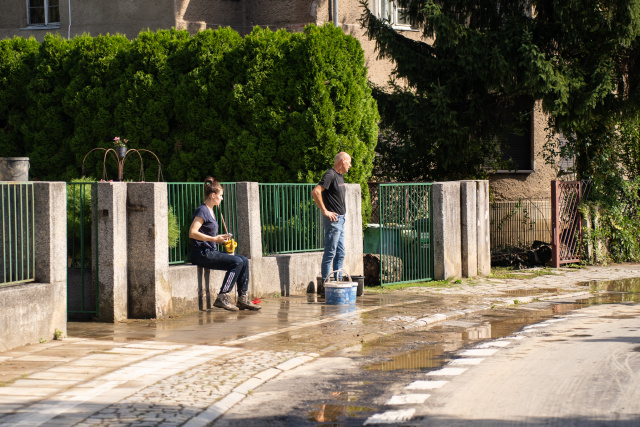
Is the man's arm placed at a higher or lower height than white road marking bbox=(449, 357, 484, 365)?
higher

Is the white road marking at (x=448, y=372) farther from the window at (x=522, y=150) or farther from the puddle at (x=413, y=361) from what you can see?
the window at (x=522, y=150)

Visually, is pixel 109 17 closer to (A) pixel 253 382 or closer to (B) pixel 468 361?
(B) pixel 468 361

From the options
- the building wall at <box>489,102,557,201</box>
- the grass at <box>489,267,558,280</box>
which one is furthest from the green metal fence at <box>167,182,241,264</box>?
the building wall at <box>489,102,557,201</box>

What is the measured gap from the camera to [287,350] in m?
9.14

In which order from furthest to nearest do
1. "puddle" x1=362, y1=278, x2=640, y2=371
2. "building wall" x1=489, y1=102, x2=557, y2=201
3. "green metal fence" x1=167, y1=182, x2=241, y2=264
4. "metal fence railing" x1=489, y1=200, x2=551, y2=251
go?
"building wall" x1=489, y1=102, x2=557, y2=201, "metal fence railing" x1=489, y1=200, x2=551, y2=251, "green metal fence" x1=167, y1=182, x2=241, y2=264, "puddle" x1=362, y1=278, x2=640, y2=371

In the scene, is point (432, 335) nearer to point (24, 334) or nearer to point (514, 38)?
point (24, 334)

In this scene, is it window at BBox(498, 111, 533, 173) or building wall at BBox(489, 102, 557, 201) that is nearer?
building wall at BBox(489, 102, 557, 201)

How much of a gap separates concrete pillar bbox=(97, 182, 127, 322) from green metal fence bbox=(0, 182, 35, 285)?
132 cm

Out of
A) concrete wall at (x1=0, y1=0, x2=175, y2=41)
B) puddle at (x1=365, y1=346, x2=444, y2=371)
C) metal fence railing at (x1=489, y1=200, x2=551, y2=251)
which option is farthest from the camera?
metal fence railing at (x1=489, y1=200, x2=551, y2=251)

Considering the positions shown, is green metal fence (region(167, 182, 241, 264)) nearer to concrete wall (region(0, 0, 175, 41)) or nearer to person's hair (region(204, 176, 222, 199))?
person's hair (region(204, 176, 222, 199))

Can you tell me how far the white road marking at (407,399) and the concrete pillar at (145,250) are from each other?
492 cm

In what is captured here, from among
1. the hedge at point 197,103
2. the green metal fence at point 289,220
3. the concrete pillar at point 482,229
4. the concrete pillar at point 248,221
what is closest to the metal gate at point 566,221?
the concrete pillar at point 482,229

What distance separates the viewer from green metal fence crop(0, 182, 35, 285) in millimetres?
9375

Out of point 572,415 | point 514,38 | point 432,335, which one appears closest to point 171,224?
point 432,335
